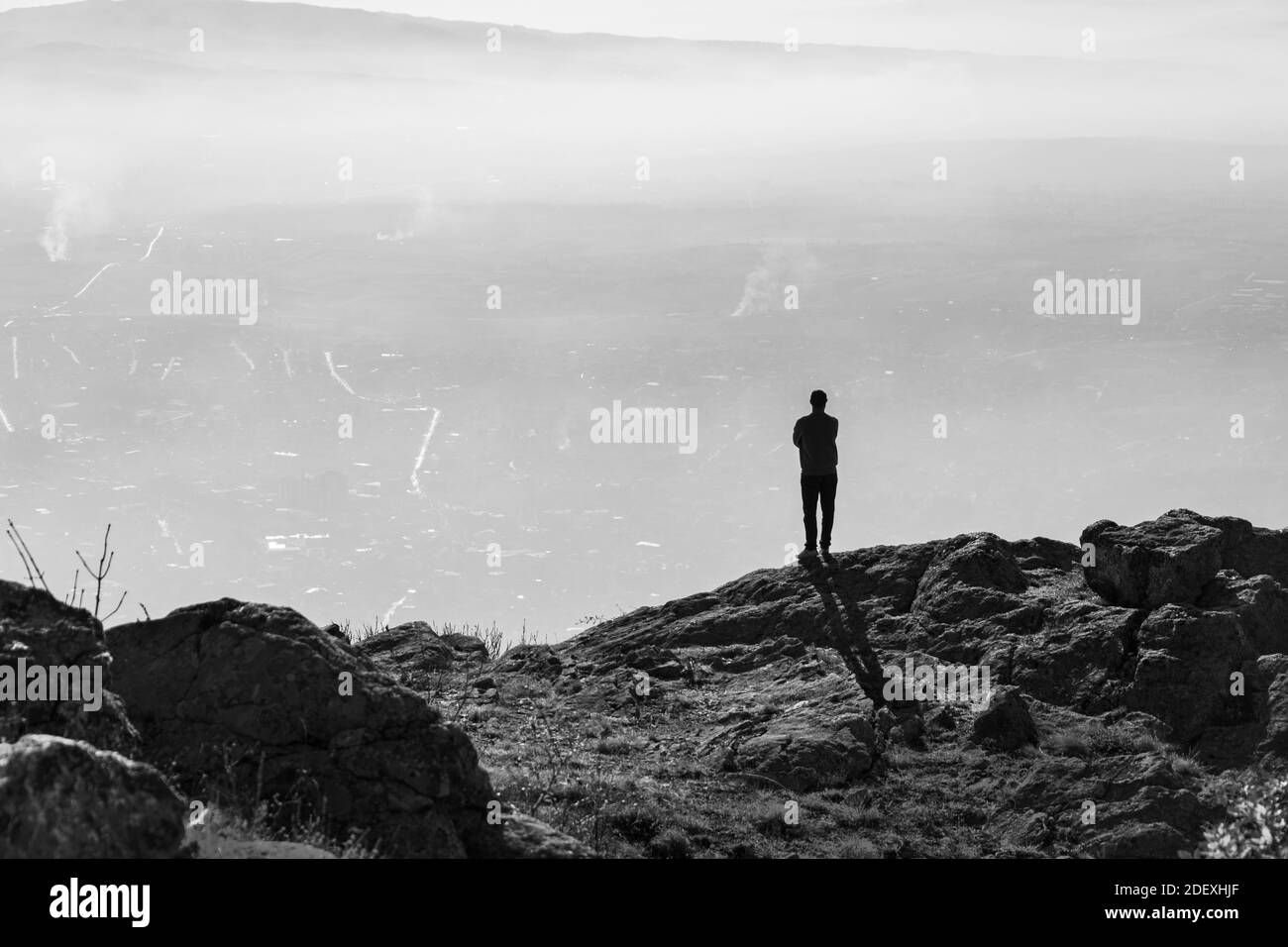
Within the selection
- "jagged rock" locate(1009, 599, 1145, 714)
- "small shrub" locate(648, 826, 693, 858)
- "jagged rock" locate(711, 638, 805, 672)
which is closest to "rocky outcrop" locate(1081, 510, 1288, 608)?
"jagged rock" locate(1009, 599, 1145, 714)

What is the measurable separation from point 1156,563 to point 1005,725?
13.8 feet

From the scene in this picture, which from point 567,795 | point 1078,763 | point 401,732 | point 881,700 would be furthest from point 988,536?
point 401,732

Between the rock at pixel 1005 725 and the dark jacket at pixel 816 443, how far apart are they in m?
5.21

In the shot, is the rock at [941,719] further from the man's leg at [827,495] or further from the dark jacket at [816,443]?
the dark jacket at [816,443]

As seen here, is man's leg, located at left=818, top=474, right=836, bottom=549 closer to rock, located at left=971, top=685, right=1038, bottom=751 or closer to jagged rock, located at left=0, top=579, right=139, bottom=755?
rock, located at left=971, top=685, right=1038, bottom=751

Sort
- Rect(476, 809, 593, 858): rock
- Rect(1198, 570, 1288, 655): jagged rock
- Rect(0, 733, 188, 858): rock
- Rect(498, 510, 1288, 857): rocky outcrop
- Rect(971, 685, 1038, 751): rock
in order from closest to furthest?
Rect(0, 733, 188, 858): rock, Rect(476, 809, 593, 858): rock, Rect(498, 510, 1288, 857): rocky outcrop, Rect(971, 685, 1038, 751): rock, Rect(1198, 570, 1288, 655): jagged rock

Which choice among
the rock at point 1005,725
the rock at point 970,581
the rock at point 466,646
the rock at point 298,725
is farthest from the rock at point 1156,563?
the rock at point 298,725

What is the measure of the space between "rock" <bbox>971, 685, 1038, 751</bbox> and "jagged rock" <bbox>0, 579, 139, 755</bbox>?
9446 mm

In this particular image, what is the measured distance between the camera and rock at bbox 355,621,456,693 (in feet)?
61.4

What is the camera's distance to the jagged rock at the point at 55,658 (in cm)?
1023

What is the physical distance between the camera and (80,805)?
7934mm

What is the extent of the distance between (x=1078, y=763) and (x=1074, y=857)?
6.17 ft
